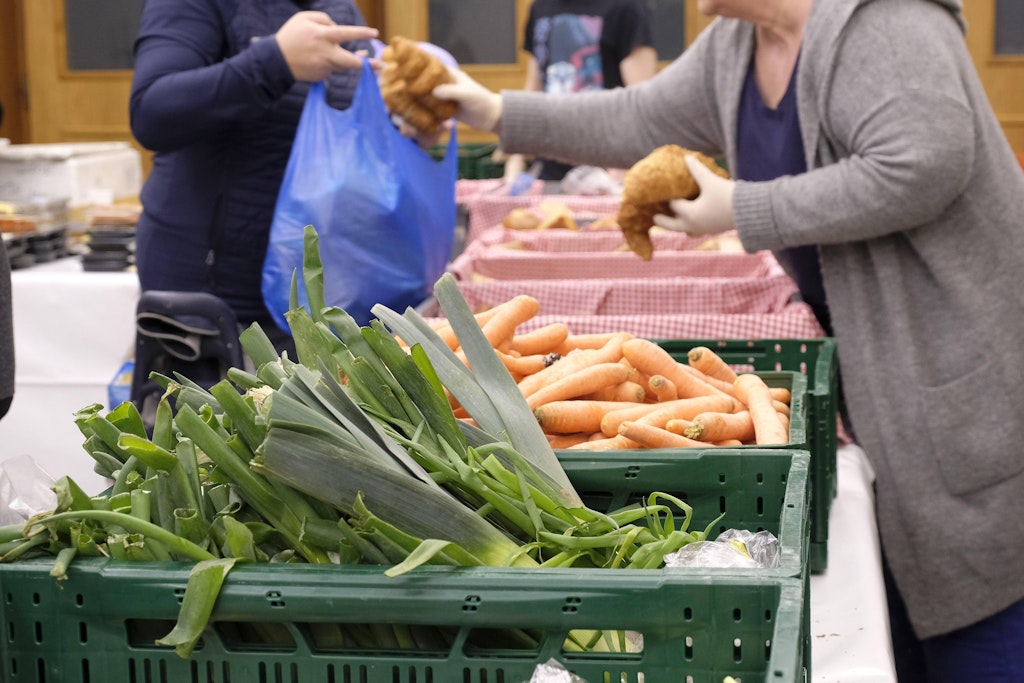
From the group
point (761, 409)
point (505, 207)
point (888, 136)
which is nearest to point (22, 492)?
point (761, 409)

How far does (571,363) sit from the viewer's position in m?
1.61

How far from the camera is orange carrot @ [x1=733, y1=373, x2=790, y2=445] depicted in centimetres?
145

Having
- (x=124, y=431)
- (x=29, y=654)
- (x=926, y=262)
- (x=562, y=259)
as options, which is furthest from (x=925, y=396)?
(x=29, y=654)

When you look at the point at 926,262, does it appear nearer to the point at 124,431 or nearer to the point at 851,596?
the point at 851,596

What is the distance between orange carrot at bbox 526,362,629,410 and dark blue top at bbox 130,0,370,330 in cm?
114

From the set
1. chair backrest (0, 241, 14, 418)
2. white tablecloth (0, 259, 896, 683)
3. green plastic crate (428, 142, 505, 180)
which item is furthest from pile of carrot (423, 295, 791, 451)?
green plastic crate (428, 142, 505, 180)

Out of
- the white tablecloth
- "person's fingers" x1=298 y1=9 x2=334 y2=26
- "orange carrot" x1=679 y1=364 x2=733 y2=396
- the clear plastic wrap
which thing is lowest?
the white tablecloth

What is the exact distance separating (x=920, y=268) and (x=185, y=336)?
4.59ft

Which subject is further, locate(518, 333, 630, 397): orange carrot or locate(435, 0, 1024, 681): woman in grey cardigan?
locate(435, 0, 1024, 681): woman in grey cardigan

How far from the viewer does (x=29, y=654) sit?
0.93 meters

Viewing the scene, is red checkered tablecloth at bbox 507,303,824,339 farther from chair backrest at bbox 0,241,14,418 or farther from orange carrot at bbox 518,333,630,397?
chair backrest at bbox 0,241,14,418

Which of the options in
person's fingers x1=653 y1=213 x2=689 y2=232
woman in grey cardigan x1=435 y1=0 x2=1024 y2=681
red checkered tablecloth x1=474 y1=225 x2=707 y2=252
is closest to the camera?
woman in grey cardigan x1=435 y1=0 x2=1024 y2=681

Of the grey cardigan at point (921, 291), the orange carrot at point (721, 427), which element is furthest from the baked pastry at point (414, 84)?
the orange carrot at point (721, 427)

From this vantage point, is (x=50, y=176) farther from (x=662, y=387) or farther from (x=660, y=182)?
(x=662, y=387)
